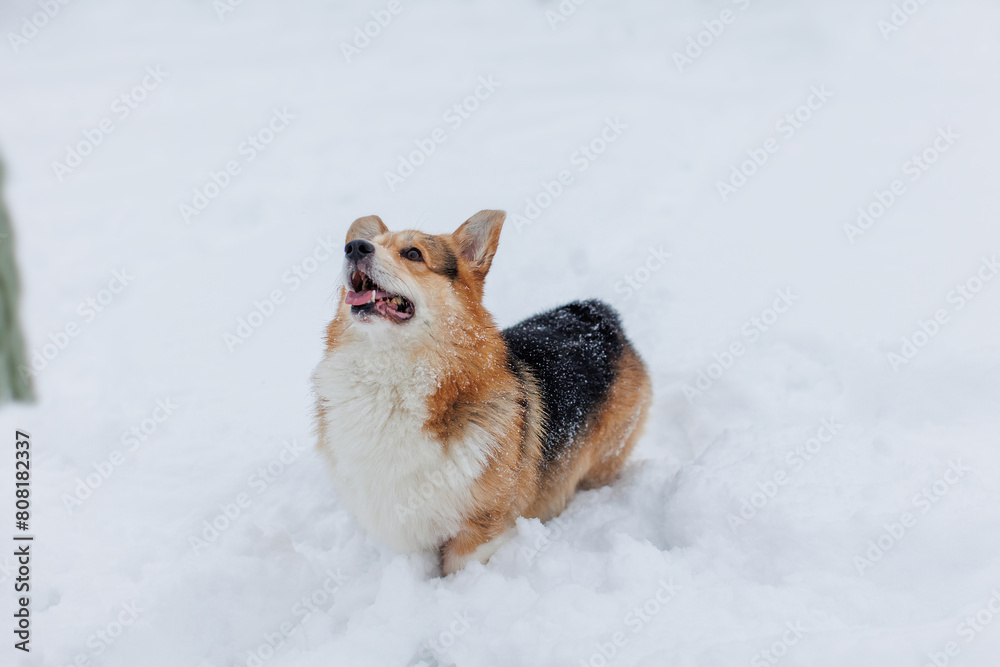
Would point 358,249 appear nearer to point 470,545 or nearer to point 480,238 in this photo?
point 480,238

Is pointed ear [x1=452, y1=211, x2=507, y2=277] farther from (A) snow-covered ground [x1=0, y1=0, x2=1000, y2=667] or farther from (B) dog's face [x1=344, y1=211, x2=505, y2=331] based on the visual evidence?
(A) snow-covered ground [x1=0, y1=0, x2=1000, y2=667]

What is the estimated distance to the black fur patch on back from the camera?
385cm

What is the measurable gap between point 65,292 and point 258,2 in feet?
34.9

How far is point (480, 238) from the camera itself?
12.2 ft

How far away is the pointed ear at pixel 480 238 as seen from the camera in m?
3.64

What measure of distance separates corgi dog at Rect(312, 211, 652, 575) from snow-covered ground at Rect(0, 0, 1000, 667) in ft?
0.91

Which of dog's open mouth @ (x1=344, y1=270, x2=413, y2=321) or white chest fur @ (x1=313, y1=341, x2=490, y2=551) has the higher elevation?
dog's open mouth @ (x1=344, y1=270, x2=413, y2=321)

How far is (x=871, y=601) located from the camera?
286 cm

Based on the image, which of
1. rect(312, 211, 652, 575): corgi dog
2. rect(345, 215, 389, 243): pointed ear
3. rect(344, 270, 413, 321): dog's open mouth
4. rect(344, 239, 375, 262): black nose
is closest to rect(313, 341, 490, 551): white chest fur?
rect(312, 211, 652, 575): corgi dog

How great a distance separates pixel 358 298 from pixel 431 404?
2.12 feet

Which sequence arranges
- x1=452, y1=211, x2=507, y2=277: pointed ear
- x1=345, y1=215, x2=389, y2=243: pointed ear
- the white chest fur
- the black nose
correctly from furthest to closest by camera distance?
1. x1=345, y1=215, x2=389, y2=243: pointed ear
2. x1=452, y1=211, x2=507, y2=277: pointed ear
3. the white chest fur
4. the black nose

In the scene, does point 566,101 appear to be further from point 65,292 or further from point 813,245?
point 65,292

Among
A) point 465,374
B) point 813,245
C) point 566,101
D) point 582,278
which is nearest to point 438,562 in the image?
point 465,374

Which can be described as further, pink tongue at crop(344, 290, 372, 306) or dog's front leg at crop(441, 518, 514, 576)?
dog's front leg at crop(441, 518, 514, 576)
